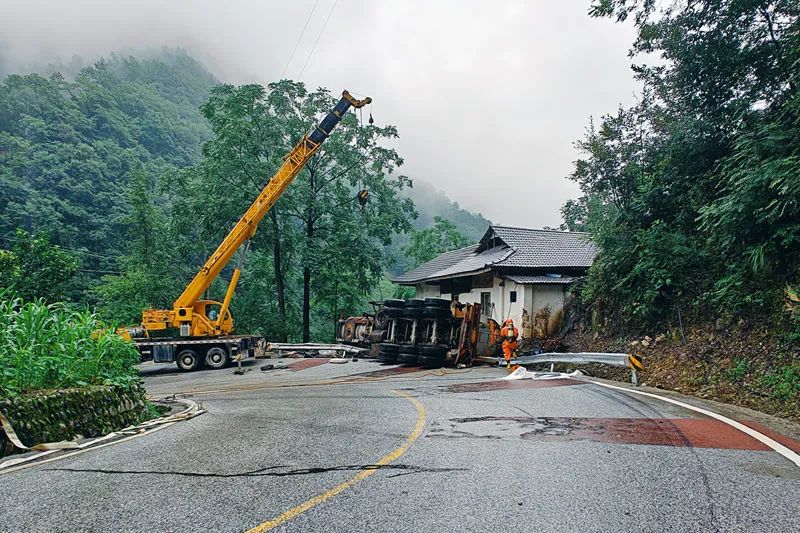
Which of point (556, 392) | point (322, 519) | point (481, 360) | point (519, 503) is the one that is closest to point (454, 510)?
point (519, 503)

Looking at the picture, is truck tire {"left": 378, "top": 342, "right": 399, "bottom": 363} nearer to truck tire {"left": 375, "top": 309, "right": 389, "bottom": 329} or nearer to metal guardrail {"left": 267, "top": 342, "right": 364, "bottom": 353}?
truck tire {"left": 375, "top": 309, "right": 389, "bottom": 329}

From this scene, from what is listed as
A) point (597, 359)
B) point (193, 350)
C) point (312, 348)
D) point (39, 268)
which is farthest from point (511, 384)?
point (39, 268)

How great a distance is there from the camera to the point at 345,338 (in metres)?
23.0

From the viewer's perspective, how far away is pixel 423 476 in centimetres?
451

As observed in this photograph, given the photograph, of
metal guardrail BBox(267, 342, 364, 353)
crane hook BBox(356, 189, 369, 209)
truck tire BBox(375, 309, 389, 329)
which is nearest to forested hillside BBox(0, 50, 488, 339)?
crane hook BBox(356, 189, 369, 209)

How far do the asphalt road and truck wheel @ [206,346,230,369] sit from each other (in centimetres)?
1173

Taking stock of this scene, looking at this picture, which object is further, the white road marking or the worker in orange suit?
the worker in orange suit

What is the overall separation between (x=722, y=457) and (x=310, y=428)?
4.85 m

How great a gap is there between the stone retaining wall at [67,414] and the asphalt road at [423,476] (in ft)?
2.72

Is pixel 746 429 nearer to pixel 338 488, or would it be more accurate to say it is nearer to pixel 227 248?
pixel 338 488

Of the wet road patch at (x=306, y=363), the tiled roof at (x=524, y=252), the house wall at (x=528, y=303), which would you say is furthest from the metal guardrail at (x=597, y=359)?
the wet road patch at (x=306, y=363)

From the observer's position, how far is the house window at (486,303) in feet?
79.3

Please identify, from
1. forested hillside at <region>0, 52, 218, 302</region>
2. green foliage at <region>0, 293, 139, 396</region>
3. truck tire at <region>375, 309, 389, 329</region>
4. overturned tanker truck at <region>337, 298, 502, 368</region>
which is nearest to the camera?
green foliage at <region>0, 293, 139, 396</region>

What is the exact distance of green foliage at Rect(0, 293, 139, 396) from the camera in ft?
20.8
